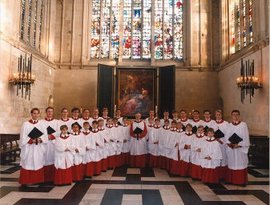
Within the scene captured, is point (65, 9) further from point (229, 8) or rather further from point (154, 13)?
point (229, 8)

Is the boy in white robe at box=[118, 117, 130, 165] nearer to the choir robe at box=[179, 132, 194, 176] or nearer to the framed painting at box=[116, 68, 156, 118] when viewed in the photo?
the choir robe at box=[179, 132, 194, 176]

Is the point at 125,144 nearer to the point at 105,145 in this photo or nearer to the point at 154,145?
the point at 154,145

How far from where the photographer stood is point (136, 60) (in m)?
18.2

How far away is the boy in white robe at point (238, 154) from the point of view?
7.30 meters

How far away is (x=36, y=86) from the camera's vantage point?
14602 millimetres

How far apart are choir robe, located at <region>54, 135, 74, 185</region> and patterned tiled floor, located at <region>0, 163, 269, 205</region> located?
209mm

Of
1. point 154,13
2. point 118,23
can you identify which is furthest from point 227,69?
point 118,23

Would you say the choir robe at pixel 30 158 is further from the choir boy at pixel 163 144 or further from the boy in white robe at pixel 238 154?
the boy in white robe at pixel 238 154

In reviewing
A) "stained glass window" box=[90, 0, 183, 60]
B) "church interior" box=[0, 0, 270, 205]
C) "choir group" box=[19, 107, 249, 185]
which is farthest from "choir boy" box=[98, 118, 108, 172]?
"stained glass window" box=[90, 0, 183, 60]

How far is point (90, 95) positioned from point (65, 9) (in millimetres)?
5478

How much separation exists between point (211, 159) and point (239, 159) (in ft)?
2.31

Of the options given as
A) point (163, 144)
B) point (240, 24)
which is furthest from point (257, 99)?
point (240, 24)

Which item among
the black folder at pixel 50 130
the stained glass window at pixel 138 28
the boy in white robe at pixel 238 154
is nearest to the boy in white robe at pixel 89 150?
the black folder at pixel 50 130

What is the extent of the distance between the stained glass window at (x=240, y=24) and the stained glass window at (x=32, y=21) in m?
10.3
